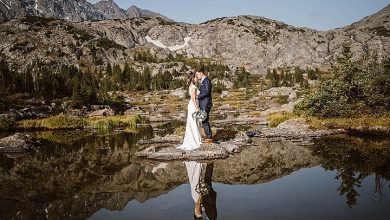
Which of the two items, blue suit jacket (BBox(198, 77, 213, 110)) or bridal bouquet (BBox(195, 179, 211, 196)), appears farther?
blue suit jacket (BBox(198, 77, 213, 110))

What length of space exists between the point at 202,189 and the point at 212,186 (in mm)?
554

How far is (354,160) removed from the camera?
618 inches

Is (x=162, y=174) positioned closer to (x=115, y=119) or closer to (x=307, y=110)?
(x=307, y=110)

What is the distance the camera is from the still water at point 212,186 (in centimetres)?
930

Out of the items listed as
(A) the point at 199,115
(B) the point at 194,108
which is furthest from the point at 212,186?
(B) the point at 194,108

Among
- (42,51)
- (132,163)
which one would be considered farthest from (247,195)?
(42,51)

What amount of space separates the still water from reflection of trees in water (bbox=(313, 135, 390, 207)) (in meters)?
0.03

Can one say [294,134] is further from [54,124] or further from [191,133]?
[54,124]

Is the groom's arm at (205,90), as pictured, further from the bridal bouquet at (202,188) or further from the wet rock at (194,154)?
the bridal bouquet at (202,188)

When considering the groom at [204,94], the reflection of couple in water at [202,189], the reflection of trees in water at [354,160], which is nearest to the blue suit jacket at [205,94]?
the groom at [204,94]

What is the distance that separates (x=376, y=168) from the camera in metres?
13.7

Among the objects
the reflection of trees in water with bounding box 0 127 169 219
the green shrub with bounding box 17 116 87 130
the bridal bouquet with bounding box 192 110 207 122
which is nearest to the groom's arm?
the bridal bouquet with bounding box 192 110 207 122

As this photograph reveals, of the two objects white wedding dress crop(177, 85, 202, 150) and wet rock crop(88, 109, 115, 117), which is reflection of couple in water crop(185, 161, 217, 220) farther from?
wet rock crop(88, 109, 115, 117)

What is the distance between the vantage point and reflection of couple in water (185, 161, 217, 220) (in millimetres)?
9143
